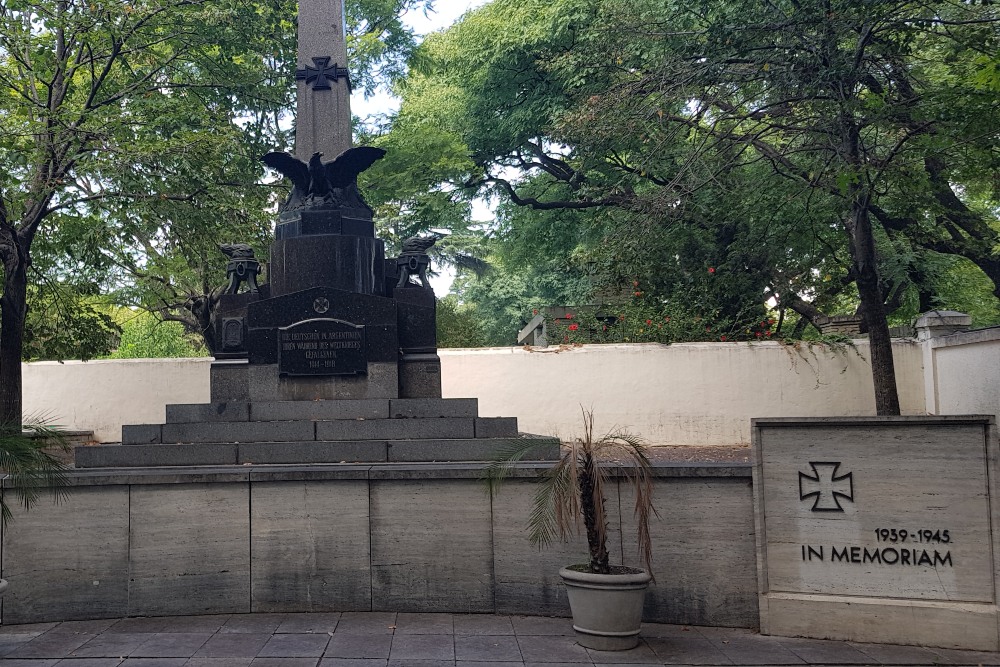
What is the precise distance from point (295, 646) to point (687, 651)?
9.34ft

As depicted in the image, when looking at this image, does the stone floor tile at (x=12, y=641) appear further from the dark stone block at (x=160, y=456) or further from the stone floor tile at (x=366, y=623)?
the stone floor tile at (x=366, y=623)

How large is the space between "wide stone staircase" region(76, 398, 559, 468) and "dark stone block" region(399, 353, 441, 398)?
0.51 m

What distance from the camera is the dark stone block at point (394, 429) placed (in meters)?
8.95

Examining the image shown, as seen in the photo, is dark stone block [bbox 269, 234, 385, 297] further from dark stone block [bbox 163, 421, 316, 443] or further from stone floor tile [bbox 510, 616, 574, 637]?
stone floor tile [bbox 510, 616, 574, 637]

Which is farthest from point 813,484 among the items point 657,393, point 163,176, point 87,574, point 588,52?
point 588,52

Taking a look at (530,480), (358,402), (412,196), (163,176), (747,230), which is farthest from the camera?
(412,196)

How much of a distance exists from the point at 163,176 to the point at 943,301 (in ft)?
60.6

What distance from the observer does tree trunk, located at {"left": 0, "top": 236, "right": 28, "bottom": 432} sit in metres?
14.3

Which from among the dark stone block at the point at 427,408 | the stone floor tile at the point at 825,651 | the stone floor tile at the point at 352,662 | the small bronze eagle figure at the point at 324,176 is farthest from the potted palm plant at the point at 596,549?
the small bronze eagle figure at the point at 324,176

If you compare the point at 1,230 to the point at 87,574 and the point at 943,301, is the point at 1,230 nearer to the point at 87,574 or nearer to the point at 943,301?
the point at 87,574

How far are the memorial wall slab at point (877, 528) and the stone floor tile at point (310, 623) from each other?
134 inches

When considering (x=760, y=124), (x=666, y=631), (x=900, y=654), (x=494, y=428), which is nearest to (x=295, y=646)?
(x=666, y=631)

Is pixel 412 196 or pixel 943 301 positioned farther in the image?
pixel 412 196

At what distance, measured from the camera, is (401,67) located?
27.9 metres
